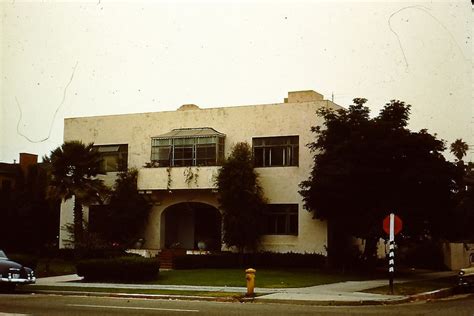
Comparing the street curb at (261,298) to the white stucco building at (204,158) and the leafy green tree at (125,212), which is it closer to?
the white stucco building at (204,158)

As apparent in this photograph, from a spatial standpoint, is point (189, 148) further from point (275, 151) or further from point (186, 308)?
point (186, 308)

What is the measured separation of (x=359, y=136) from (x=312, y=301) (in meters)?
14.3

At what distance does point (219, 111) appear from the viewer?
3962 cm

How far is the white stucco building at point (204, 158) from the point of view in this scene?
37.2 meters

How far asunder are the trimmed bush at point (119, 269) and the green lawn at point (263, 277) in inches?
26.0

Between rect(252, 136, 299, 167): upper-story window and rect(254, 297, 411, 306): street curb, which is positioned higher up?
rect(252, 136, 299, 167): upper-story window

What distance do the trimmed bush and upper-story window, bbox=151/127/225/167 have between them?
38.1ft

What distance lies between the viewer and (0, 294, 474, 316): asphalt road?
1567 centimetres

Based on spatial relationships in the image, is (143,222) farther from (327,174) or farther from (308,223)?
(327,174)

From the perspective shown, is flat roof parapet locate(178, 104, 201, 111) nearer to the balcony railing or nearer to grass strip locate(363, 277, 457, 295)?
the balcony railing

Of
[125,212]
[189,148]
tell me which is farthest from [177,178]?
[125,212]

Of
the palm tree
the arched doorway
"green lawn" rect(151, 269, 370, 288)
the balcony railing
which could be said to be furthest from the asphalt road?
the arched doorway

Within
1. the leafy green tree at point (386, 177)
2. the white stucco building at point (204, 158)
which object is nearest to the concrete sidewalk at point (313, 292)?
the leafy green tree at point (386, 177)

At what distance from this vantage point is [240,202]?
36406 mm
